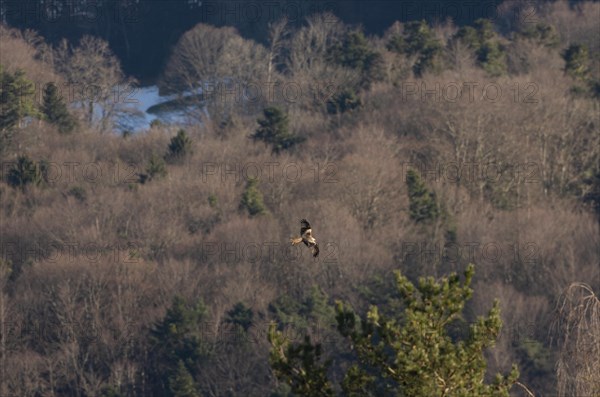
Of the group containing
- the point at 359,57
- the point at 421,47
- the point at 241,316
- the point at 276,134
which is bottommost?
the point at 241,316

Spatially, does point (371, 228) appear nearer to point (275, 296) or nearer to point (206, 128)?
point (275, 296)

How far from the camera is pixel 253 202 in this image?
264 feet

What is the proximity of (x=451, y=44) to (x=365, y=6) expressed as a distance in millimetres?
25913

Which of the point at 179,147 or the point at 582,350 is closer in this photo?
the point at 582,350

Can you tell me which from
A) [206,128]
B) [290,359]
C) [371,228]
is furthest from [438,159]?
[290,359]

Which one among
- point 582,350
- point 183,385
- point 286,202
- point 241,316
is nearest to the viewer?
point 582,350

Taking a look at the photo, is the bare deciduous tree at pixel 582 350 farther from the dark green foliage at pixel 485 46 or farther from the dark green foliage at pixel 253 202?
the dark green foliage at pixel 485 46

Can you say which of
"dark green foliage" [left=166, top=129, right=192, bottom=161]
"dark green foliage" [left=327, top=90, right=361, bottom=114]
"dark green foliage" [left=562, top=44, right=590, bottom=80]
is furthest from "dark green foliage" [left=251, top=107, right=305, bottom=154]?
"dark green foliage" [left=562, top=44, right=590, bottom=80]

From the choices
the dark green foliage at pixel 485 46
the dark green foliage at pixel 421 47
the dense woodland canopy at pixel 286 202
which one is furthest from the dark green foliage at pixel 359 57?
the dark green foliage at pixel 485 46

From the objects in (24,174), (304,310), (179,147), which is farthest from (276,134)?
(304,310)

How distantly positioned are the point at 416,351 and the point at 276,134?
248 feet

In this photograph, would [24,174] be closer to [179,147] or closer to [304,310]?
[179,147]

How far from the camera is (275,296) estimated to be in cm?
6906

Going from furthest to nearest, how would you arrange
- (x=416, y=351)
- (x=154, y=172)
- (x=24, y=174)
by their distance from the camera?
(x=154, y=172), (x=24, y=174), (x=416, y=351)
